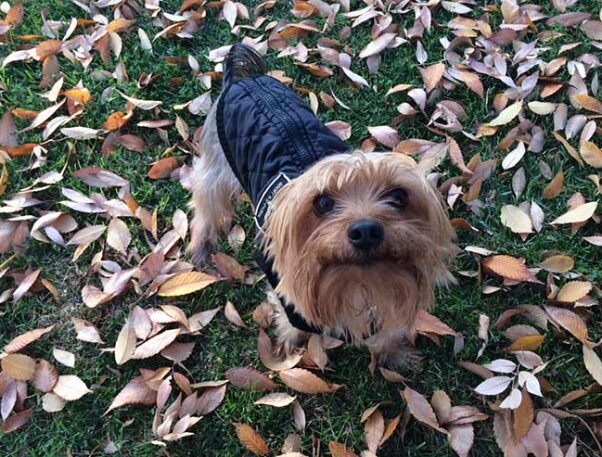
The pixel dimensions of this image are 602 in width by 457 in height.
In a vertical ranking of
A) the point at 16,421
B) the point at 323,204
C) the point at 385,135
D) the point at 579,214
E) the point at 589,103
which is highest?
the point at 323,204

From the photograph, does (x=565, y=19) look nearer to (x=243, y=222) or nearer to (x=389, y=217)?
(x=243, y=222)

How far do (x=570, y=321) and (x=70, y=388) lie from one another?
92.7 inches

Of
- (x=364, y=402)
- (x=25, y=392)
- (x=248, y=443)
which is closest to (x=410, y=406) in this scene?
(x=364, y=402)

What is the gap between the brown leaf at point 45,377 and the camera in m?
3.17

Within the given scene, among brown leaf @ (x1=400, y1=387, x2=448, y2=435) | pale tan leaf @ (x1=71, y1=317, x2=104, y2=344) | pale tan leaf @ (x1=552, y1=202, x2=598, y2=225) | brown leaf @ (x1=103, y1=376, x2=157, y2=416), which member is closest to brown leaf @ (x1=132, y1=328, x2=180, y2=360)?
brown leaf @ (x1=103, y1=376, x2=157, y2=416)

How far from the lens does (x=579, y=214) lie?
3459mm

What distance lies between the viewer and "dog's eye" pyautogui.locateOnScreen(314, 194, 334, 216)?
230 centimetres

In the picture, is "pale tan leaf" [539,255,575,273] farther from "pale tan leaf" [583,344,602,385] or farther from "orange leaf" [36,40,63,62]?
"orange leaf" [36,40,63,62]

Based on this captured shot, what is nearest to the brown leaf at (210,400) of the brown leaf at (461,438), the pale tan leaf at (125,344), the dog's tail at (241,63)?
the pale tan leaf at (125,344)

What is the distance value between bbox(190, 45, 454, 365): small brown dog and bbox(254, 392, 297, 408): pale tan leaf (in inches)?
9.9

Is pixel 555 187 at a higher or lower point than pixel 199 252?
higher

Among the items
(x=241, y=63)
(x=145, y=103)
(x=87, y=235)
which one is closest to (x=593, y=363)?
(x=241, y=63)

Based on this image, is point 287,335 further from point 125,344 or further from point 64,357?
point 64,357

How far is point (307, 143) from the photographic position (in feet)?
9.32
